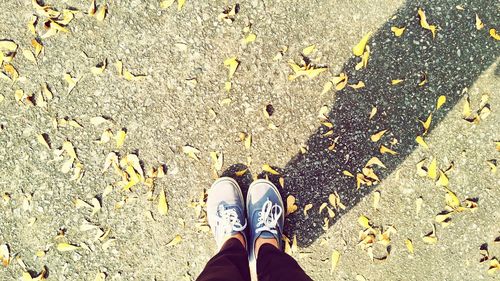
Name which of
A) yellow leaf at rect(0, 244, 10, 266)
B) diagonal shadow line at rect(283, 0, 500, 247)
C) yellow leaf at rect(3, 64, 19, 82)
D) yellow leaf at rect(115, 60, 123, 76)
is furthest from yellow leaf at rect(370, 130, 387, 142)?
yellow leaf at rect(0, 244, 10, 266)

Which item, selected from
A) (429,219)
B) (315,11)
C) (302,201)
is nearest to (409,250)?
(429,219)

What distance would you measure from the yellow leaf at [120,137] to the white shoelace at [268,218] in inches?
40.4

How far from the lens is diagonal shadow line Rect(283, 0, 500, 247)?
2.67 meters

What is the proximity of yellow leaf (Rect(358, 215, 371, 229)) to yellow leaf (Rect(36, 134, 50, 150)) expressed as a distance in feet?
7.00

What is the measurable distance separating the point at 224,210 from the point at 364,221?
0.95 meters

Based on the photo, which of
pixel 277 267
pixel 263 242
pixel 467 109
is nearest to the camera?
pixel 277 267

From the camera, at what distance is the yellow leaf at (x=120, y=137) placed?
8.69 feet

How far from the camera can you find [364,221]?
2721 millimetres

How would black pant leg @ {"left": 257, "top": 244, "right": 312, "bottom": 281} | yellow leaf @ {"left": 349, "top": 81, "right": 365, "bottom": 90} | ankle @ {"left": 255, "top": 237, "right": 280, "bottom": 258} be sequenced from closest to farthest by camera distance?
black pant leg @ {"left": 257, "top": 244, "right": 312, "bottom": 281}
ankle @ {"left": 255, "top": 237, "right": 280, "bottom": 258}
yellow leaf @ {"left": 349, "top": 81, "right": 365, "bottom": 90}

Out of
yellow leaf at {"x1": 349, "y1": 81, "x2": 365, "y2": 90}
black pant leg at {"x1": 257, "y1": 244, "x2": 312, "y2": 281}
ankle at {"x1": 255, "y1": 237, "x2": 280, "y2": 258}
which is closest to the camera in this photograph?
black pant leg at {"x1": 257, "y1": 244, "x2": 312, "y2": 281}

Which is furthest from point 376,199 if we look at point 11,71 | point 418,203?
point 11,71

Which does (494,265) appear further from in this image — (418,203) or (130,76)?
(130,76)

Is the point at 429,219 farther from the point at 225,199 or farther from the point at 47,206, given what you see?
the point at 47,206

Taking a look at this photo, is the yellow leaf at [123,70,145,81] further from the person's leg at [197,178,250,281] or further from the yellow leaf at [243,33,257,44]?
the person's leg at [197,178,250,281]
